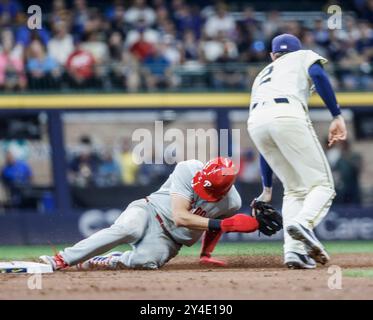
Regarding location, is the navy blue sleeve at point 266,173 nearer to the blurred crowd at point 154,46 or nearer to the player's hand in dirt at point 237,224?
the player's hand in dirt at point 237,224

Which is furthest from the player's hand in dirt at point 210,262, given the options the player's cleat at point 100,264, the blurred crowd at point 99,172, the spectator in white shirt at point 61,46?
the spectator in white shirt at point 61,46

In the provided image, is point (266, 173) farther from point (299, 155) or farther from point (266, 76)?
point (266, 76)

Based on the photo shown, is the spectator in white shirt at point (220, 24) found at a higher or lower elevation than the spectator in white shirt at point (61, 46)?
higher

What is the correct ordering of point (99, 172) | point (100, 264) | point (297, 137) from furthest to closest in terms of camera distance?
point (99, 172), point (100, 264), point (297, 137)

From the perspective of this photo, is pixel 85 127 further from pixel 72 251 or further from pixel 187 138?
pixel 72 251

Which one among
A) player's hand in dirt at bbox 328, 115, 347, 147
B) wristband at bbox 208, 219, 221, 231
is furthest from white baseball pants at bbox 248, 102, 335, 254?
wristband at bbox 208, 219, 221, 231

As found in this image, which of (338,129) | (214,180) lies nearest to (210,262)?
(214,180)

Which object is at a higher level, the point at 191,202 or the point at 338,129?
the point at 338,129
